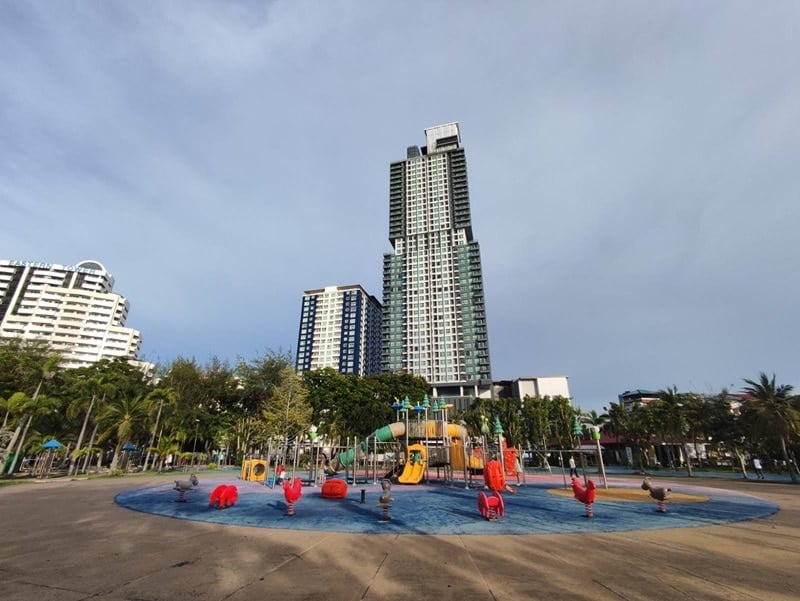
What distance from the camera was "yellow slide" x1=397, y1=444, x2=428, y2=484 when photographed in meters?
26.9

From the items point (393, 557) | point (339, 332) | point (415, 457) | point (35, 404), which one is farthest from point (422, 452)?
point (339, 332)

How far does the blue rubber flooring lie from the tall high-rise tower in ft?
292

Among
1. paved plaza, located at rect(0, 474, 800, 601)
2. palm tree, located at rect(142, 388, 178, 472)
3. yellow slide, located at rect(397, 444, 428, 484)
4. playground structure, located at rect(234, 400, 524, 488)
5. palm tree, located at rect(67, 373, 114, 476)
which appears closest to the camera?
paved plaza, located at rect(0, 474, 800, 601)

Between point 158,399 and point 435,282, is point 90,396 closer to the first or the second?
point 158,399

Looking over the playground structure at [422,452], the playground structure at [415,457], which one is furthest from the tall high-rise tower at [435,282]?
the playground structure at [415,457]

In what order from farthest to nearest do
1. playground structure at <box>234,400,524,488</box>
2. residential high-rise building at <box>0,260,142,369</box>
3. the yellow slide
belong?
residential high-rise building at <box>0,260,142,369</box>
playground structure at <box>234,400,524,488</box>
the yellow slide

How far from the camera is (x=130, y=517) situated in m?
12.6

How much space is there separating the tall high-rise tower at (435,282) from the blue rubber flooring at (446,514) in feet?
292

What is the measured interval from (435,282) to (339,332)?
57.4m

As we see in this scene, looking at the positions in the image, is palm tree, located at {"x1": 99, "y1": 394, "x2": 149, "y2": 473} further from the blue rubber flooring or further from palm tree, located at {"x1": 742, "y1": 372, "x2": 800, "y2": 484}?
palm tree, located at {"x1": 742, "y1": 372, "x2": 800, "y2": 484}

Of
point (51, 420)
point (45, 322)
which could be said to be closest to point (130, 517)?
point (51, 420)

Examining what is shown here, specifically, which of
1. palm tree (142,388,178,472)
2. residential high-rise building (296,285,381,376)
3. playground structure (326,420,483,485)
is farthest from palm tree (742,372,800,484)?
residential high-rise building (296,285,381,376)

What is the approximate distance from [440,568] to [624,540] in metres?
5.79

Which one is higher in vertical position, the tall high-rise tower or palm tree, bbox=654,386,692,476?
the tall high-rise tower
